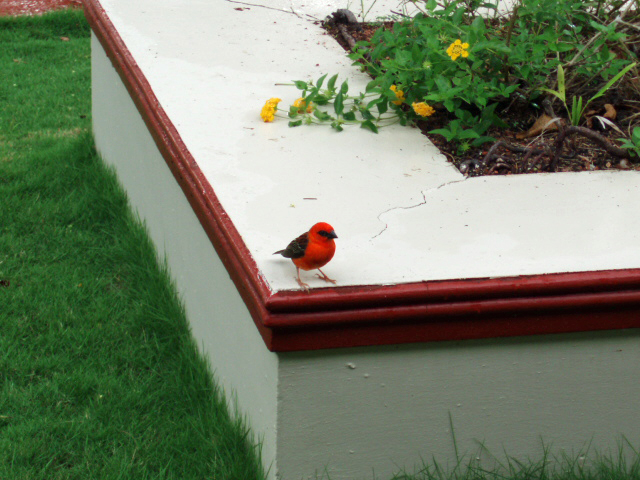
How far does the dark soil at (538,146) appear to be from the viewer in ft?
9.91

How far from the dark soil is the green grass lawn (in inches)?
50.6

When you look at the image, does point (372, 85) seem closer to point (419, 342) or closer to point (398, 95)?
point (398, 95)

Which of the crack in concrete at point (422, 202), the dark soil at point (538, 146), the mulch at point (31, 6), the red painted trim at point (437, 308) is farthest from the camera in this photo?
the mulch at point (31, 6)

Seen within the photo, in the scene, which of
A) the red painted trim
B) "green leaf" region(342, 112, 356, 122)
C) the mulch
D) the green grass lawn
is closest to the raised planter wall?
the red painted trim

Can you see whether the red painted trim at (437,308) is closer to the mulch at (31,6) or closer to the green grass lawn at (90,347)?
the green grass lawn at (90,347)

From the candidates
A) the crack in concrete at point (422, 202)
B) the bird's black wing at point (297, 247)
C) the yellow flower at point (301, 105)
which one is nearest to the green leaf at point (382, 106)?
the yellow flower at point (301, 105)

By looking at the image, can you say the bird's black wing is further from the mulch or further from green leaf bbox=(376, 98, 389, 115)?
the mulch

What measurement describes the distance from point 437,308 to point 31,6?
7.44m

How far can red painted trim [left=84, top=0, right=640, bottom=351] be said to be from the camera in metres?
2.07

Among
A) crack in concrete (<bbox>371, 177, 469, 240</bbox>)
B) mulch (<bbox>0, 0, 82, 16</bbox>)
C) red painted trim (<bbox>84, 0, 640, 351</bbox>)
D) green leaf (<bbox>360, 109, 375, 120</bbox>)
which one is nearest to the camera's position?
red painted trim (<bbox>84, 0, 640, 351</bbox>)

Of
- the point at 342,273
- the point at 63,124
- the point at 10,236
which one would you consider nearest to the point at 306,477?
the point at 342,273

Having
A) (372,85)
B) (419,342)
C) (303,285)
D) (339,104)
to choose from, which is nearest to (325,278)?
(303,285)

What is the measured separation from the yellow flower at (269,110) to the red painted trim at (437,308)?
1141 millimetres

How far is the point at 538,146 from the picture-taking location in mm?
3082
